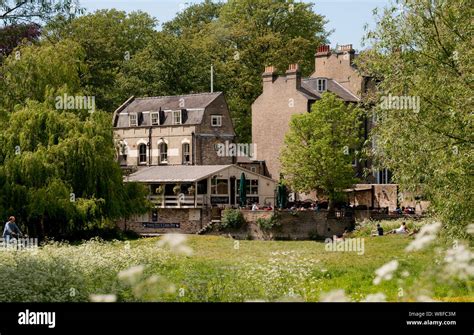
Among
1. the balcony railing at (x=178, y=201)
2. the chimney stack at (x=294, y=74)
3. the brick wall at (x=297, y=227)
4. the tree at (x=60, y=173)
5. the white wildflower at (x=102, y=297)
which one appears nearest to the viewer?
the white wildflower at (x=102, y=297)

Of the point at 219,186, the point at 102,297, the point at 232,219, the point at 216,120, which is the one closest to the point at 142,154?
the point at 219,186

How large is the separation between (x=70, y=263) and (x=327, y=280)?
5.89 meters

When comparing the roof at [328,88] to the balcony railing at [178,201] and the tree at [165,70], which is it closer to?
the balcony railing at [178,201]

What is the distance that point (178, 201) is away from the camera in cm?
3859

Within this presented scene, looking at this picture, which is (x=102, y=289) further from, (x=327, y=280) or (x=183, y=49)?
(x=183, y=49)

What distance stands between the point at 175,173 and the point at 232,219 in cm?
349

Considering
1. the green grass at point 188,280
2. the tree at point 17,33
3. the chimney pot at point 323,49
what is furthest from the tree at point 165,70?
the green grass at point 188,280

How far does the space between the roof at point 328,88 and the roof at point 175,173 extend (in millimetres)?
7091

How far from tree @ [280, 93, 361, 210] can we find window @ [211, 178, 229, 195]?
284cm

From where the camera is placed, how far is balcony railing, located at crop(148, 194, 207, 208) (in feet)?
125

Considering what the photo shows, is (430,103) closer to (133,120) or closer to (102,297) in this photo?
(102,297)

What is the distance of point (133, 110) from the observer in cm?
3850

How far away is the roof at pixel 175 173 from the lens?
37844 millimetres

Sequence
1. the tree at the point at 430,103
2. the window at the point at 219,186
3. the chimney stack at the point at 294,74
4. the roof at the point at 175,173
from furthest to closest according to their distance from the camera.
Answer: the chimney stack at the point at 294,74 → the window at the point at 219,186 → the roof at the point at 175,173 → the tree at the point at 430,103
